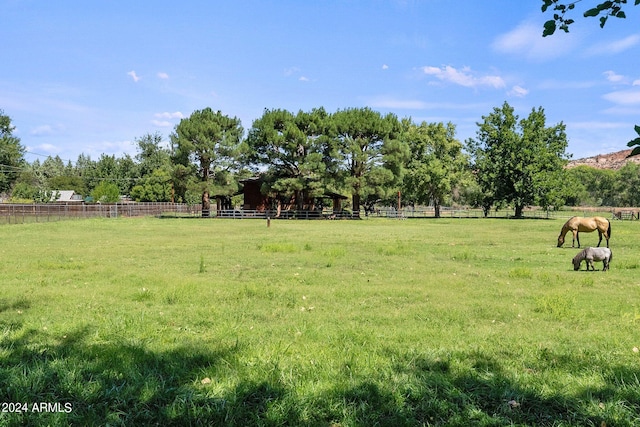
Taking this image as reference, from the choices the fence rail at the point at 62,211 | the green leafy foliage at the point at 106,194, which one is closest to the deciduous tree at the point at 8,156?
the green leafy foliage at the point at 106,194


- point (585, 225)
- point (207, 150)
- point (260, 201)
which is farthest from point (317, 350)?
point (260, 201)

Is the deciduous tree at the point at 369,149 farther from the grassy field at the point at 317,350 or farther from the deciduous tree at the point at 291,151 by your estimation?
the grassy field at the point at 317,350

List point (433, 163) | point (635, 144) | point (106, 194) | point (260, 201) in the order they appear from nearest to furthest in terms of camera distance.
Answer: point (635, 144) → point (260, 201) → point (433, 163) → point (106, 194)

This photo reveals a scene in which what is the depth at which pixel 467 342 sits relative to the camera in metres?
4.86

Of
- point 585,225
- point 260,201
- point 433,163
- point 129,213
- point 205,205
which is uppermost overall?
point 433,163

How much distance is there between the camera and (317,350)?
4477mm

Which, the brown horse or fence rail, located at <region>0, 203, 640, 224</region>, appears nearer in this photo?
the brown horse

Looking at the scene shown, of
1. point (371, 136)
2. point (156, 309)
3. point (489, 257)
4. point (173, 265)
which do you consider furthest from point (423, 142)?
point (156, 309)

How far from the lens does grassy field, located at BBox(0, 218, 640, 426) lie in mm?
3209

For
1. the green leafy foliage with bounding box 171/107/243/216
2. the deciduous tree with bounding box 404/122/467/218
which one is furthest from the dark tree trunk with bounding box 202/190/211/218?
the deciduous tree with bounding box 404/122/467/218

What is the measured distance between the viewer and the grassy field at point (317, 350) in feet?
10.5

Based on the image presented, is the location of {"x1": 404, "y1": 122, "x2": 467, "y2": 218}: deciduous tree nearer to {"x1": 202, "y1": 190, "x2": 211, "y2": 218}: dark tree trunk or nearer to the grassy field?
{"x1": 202, "y1": 190, "x2": 211, "y2": 218}: dark tree trunk

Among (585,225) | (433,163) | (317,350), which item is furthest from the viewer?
(433,163)

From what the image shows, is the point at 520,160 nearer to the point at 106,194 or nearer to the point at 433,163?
the point at 433,163
